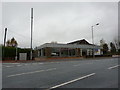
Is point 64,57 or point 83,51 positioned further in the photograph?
point 83,51

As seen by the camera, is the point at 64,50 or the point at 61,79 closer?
the point at 61,79

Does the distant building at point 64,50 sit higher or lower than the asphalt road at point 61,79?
higher

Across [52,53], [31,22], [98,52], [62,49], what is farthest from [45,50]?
[98,52]

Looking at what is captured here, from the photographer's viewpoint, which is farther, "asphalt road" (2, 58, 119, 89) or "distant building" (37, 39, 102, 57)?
"distant building" (37, 39, 102, 57)

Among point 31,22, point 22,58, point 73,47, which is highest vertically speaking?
point 31,22

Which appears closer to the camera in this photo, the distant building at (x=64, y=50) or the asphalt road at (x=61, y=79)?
the asphalt road at (x=61, y=79)

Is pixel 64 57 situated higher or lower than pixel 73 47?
lower

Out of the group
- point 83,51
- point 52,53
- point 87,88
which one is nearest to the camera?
point 87,88

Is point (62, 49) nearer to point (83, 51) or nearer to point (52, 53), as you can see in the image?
point (52, 53)

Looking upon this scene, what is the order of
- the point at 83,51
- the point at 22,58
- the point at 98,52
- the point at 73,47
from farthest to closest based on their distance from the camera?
the point at 98,52, the point at 83,51, the point at 73,47, the point at 22,58

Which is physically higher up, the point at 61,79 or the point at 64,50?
the point at 64,50

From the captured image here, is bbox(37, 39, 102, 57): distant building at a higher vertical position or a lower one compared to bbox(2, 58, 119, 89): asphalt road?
higher

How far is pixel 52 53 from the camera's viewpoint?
33.6 metres

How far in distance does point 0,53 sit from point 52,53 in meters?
12.2
